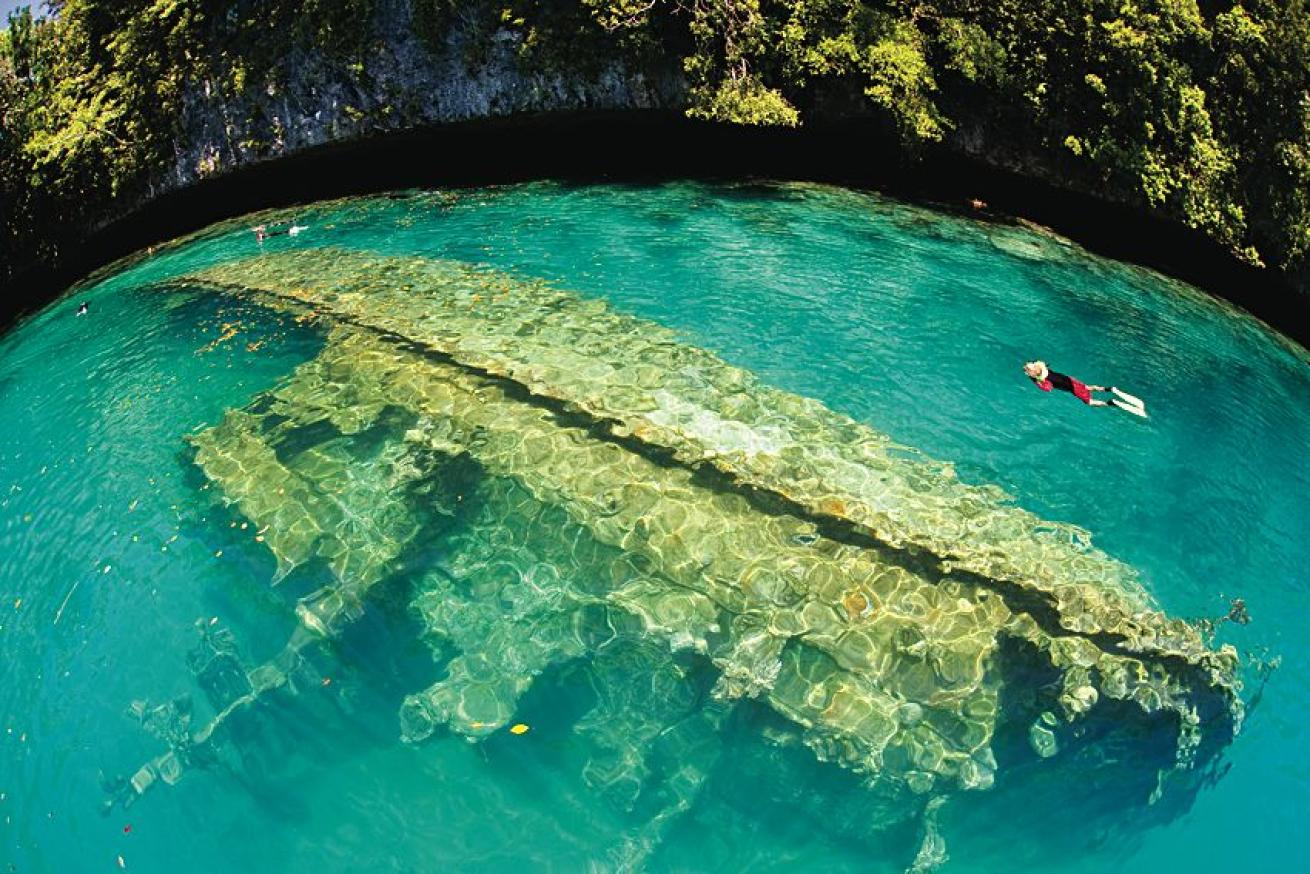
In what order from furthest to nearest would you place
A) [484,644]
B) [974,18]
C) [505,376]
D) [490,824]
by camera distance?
[974,18], [505,376], [484,644], [490,824]

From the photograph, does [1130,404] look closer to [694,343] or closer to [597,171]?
[694,343]

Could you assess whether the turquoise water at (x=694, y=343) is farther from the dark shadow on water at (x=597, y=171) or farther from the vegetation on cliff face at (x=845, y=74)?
the vegetation on cliff face at (x=845, y=74)

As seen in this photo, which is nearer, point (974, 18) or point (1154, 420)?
point (1154, 420)

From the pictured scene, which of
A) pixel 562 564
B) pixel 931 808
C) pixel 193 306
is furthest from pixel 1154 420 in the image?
pixel 193 306

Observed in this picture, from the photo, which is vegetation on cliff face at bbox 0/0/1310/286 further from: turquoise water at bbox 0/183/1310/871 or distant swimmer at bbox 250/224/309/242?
distant swimmer at bbox 250/224/309/242

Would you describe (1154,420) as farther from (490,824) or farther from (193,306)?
(193,306)

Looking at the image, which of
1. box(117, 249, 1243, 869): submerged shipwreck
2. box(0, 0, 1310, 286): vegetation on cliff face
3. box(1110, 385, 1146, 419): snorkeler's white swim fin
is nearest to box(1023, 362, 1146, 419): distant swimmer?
box(1110, 385, 1146, 419): snorkeler's white swim fin
